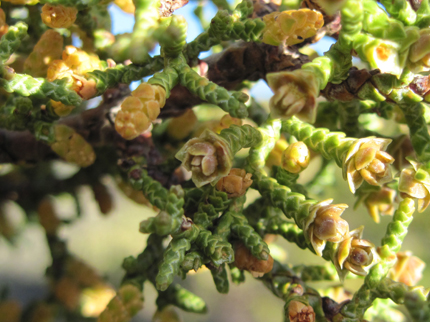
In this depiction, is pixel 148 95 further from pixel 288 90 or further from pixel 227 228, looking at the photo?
pixel 227 228

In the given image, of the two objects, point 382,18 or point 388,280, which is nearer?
point 382,18

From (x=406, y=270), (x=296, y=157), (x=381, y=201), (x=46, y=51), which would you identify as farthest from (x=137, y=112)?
(x=406, y=270)

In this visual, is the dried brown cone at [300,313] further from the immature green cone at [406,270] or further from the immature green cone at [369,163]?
the immature green cone at [406,270]

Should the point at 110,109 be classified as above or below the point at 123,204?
above

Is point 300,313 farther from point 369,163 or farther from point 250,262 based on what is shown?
point 369,163

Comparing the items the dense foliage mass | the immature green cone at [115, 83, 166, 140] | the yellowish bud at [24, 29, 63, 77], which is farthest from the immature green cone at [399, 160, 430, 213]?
the yellowish bud at [24, 29, 63, 77]

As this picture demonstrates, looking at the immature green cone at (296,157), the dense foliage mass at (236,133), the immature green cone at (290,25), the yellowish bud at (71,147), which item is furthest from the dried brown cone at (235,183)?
the yellowish bud at (71,147)

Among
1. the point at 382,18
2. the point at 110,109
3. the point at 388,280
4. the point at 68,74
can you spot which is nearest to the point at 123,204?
the point at 110,109
